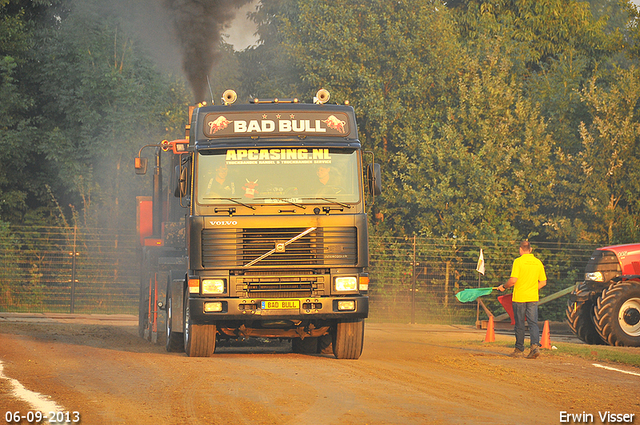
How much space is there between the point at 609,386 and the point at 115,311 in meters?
18.6

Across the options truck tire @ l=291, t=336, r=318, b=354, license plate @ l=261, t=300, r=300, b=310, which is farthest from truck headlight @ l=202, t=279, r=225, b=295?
truck tire @ l=291, t=336, r=318, b=354

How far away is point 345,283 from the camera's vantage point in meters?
13.4

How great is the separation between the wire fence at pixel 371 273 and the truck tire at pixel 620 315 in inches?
326

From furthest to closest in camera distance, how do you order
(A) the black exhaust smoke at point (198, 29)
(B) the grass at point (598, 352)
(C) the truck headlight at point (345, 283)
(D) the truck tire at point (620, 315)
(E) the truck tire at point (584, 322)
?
(A) the black exhaust smoke at point (198, 29), (E) the truck tire at point (584, 322), (D) the truck tire at point (620, 315), (B) the grass at point (598, 352), (C) the truck headlight at point (345, 283)

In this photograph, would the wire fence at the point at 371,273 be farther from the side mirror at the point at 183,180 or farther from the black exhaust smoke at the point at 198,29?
the side mirror at the point at 183,180

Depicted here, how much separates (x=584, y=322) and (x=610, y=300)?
1.26 m

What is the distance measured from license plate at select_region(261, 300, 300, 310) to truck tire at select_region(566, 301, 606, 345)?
8.77 m

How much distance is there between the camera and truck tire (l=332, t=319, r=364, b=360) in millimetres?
14258

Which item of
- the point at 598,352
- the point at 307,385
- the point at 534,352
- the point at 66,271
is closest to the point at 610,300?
the point at 598,352

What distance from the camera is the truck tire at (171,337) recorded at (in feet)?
50.3

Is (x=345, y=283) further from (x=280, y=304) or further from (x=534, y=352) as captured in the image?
(x=534, y=352)

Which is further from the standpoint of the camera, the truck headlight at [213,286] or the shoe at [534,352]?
the shoe at [534,352]

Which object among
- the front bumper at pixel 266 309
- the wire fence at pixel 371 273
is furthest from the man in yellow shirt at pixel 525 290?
the wire fence at pixel 371 273

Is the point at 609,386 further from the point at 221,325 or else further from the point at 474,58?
the point at 474,58
